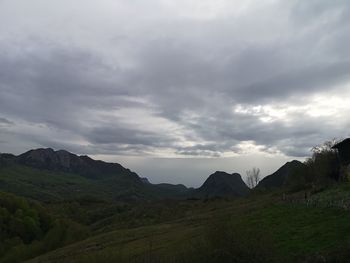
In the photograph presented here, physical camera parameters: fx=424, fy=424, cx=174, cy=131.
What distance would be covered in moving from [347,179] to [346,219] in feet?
122

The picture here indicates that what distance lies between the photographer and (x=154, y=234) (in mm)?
65875

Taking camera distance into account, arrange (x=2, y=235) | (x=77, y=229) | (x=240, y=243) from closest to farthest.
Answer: (x=240, y=243) < (x=77, y=229) < (x=2, y=235)

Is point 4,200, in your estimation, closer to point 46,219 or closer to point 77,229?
point 46,219

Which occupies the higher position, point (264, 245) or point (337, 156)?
point (337, 156)

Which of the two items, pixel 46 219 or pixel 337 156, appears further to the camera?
pixel 46 219

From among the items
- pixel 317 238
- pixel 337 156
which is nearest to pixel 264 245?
pixel 317 238

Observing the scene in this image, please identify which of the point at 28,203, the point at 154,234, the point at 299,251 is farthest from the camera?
the point at 28,203

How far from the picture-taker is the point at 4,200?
151m

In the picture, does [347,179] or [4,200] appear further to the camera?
[4,200]

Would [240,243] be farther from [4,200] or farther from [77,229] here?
[4,200]

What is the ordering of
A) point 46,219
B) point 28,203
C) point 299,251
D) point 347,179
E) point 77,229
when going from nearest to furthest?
point 299,251
point 347,179
point 77,229
point 46,219
point 28,203

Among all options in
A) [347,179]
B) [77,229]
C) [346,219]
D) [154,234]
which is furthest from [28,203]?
[346,219]

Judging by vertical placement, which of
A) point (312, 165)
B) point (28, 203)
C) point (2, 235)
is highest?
point (312, 165)

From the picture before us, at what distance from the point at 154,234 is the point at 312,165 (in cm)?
5136
